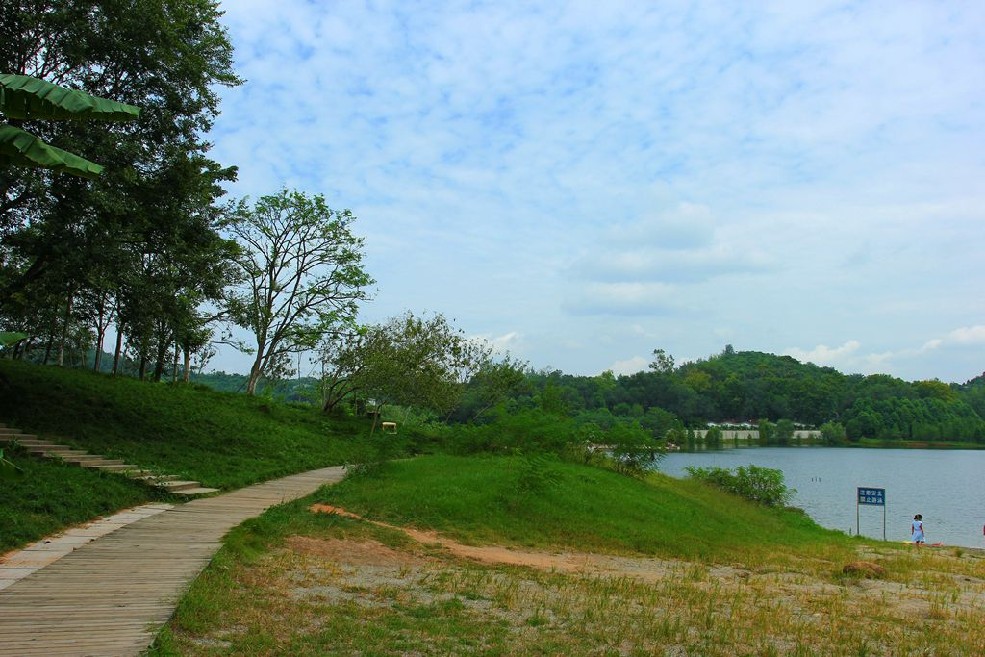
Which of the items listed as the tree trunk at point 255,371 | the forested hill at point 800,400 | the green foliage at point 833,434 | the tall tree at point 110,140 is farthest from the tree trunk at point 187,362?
the green foliage at point 833,434

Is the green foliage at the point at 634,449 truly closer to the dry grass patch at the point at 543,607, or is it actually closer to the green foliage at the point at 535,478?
the green foliage at the point at 535,478

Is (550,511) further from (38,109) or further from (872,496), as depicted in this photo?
(872,496)

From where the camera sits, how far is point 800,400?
10656cm

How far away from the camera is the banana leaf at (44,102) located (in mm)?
4598

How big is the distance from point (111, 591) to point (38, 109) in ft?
15.2

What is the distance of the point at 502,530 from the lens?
14.0m

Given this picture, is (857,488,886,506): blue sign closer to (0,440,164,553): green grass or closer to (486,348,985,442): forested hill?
(0,440,164,553): green grass

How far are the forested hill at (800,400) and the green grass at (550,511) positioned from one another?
6575cm

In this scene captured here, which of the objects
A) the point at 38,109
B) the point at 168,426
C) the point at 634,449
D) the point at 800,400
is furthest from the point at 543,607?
the point at 800,400

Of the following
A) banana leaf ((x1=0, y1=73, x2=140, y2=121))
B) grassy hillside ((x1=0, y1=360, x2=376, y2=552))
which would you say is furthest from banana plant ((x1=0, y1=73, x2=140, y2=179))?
grassy hillside ((x1=0, y1=360, x2=376, y2=552))

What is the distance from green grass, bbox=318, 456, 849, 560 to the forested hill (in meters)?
65.7

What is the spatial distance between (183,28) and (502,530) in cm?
1384

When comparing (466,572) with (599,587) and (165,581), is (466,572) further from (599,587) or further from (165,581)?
(165,581)

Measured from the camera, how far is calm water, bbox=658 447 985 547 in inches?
1211
